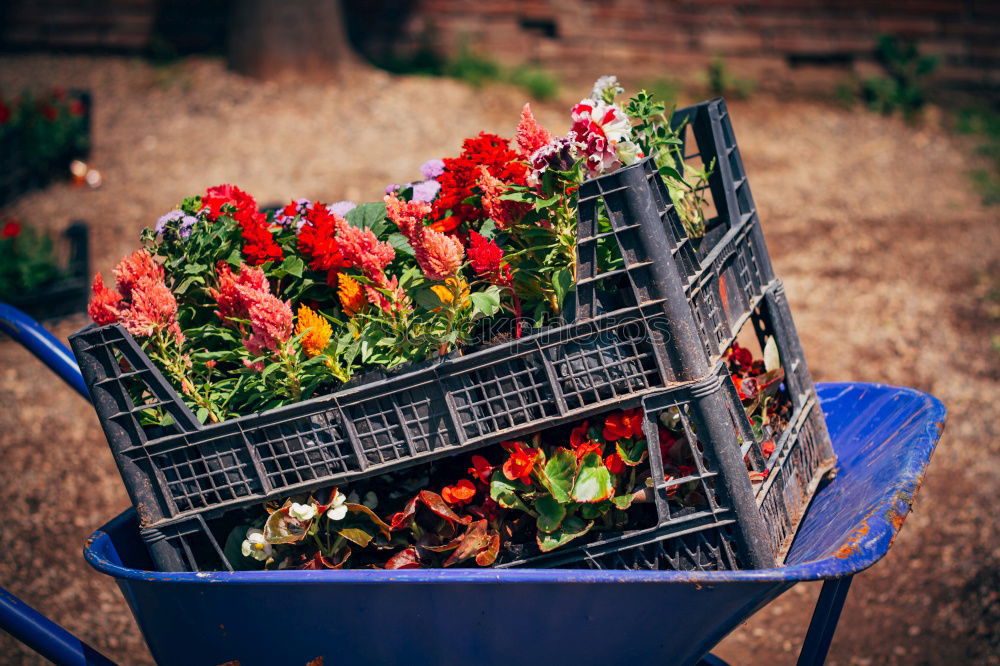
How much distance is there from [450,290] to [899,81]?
645 centimetres

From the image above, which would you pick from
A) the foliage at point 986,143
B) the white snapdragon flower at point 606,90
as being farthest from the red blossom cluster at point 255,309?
the foliage at point 986,143

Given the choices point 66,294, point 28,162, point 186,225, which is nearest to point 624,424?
point 186,225

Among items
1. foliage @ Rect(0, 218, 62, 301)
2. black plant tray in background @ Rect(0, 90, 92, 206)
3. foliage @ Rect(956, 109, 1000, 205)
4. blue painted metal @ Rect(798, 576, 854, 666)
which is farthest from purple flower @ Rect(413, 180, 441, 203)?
foliage @ Rect(956, 109, 1000, 205)

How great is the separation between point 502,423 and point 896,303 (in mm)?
3833

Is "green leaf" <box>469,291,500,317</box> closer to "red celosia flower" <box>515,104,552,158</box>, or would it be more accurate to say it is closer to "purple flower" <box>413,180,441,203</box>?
"red celosia flower" <box>515,104,552,158</box>

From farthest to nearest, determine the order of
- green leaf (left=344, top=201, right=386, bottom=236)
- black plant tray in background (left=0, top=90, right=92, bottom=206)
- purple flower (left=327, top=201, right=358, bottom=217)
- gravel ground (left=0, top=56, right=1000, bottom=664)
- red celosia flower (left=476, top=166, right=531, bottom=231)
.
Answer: black plant tray in background (left=0, top=90, right=92, bottom=206)
gravel ground (left=0, top=56, right=1000, bottom=664)
purple flower (left=327, top=201, right=358, bottom=217)
green leaf (left=344, top=201, right=386, bottom=236)
red celosia flower (left=476, top=166, right=531, bottom=231)

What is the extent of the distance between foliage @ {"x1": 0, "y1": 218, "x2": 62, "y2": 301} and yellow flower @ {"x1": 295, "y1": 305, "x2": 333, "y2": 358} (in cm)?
347

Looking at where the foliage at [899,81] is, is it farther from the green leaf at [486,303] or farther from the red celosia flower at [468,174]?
the green leaf at [486,303]

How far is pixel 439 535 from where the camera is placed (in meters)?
1.92

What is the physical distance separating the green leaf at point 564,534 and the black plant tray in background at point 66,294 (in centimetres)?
390

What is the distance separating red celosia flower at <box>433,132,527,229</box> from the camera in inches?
79.9

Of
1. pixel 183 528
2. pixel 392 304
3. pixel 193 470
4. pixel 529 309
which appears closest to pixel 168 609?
pixel 183 528

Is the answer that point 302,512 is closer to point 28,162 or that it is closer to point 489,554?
point 489,554

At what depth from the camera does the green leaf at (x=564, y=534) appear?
1.79m
